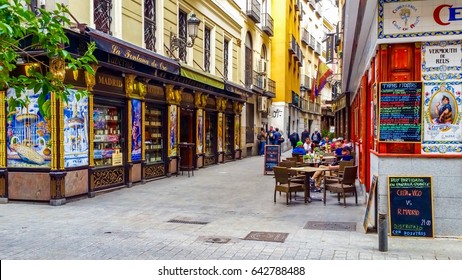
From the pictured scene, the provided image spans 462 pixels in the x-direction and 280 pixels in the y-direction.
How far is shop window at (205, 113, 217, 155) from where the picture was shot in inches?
835

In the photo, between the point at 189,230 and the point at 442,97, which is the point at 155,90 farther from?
the point at 442,97

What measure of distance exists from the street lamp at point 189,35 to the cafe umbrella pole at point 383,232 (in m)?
10.7

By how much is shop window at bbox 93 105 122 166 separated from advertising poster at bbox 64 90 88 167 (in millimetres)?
746

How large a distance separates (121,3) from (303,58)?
32.2m

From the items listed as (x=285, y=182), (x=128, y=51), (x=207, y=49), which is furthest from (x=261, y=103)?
(x=285, y=182)

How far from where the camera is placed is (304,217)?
9.52m

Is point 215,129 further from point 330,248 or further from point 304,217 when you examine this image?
point 330,248

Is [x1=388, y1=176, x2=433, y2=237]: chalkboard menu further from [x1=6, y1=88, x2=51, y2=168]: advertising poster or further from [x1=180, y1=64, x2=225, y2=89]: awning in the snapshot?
[x1=180, y1=64, x2=225, y2=89]: awning

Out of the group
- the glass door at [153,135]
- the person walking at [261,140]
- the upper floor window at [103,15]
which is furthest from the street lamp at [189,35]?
the person walking at [261,140]

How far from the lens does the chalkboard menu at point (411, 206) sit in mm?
7473

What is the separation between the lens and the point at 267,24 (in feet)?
101

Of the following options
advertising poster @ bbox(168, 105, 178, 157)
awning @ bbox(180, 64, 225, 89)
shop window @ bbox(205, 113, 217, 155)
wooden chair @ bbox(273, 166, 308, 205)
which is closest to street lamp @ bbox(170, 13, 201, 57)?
awning @ bbox(180, 64, 225, 89)

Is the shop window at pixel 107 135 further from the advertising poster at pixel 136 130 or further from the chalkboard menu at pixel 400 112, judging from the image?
the chalkboard menu at pixel 400 112

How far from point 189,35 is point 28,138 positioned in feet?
23.1
